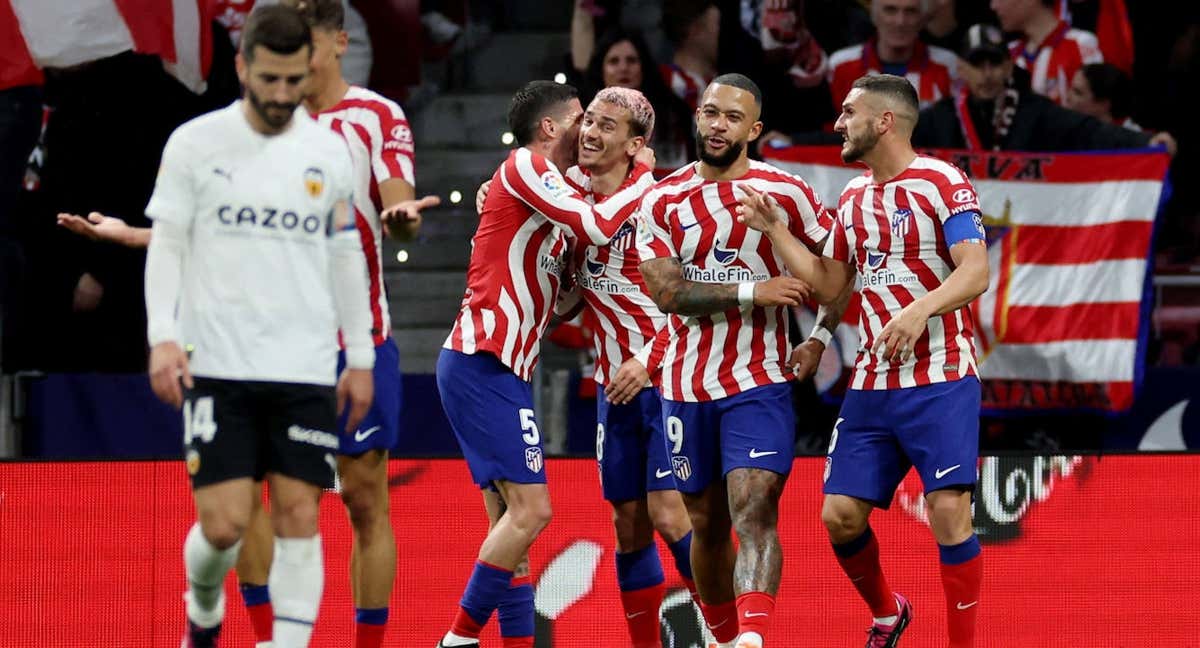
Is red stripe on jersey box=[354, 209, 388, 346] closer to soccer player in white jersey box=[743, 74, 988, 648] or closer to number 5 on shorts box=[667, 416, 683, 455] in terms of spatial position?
number 5 on shorts box=[667, 416, 683, 455]

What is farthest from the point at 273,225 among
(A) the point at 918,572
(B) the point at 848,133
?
(A) the point at 918,572

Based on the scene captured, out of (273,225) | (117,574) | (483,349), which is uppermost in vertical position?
(273,225)

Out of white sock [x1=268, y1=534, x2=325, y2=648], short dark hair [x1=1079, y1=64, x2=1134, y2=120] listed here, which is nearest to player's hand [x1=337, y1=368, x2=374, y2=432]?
white sock [x1=268, y1=534, x2=325, y2=648]

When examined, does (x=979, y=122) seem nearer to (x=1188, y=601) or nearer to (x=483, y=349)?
(x=1188, y=601)

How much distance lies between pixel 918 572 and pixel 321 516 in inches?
96.0

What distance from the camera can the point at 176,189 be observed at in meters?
5.12

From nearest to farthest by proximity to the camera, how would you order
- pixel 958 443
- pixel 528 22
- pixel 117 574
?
pixel 958 443 < pixel 117 574 < pixel 528 22

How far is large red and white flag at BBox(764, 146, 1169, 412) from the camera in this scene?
31.2ft

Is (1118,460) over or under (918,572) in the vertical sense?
over

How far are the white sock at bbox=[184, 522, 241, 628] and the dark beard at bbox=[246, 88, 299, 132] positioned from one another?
46.7 inches

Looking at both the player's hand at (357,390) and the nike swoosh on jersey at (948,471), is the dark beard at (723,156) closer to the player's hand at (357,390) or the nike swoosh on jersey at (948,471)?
the nike swoosh on jersey at (948,471)

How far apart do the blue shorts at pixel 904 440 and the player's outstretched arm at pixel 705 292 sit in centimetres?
49

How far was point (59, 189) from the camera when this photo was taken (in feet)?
32.4

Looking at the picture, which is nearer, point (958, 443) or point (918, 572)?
point (958, 443)
